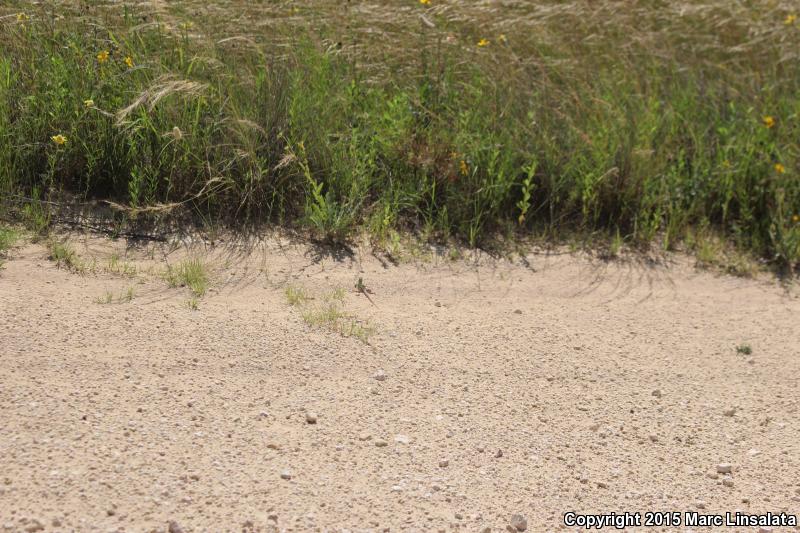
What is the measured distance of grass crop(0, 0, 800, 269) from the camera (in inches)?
200

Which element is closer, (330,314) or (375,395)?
(375,395)

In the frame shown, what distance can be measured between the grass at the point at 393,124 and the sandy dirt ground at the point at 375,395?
16.9 inches

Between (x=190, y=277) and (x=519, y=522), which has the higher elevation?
(x=190, y=277)

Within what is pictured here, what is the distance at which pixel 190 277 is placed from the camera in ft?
14.8

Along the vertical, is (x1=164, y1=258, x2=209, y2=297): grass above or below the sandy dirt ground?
above

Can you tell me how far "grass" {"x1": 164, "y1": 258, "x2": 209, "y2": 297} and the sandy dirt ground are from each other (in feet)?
0.15

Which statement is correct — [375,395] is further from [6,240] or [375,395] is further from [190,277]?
[6,240]

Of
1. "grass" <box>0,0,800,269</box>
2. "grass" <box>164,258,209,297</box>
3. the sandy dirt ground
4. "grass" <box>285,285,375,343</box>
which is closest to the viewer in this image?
the sandy dirt ground

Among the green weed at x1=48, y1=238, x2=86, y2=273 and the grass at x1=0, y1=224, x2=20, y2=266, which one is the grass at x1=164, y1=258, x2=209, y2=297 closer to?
the green weed at x1=48, y1=238, x2=86, y2=273

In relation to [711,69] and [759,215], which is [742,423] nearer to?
[759,215]

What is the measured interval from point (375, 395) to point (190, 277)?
120 centimetres

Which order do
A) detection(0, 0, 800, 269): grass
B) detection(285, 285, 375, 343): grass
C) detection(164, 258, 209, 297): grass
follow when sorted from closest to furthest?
detection(285, 285, 375, 343): grass
detection(164, 258, 209, 297): grass
detection(0, 0, 800, 269): grass

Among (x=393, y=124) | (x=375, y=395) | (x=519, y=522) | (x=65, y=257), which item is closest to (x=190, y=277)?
(x=65, y=257)

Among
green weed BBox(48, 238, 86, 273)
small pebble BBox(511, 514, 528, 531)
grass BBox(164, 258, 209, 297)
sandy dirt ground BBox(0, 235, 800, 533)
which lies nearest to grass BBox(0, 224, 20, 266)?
sandy dirt ground BBox(0, 235, 800, 533)
